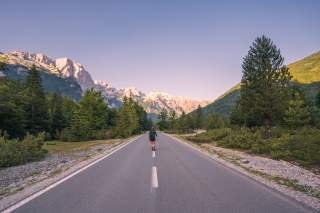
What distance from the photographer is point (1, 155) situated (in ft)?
50.5

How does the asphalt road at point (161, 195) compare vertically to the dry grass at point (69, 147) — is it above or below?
below

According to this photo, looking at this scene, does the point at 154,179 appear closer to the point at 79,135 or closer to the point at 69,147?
the point at 69,147

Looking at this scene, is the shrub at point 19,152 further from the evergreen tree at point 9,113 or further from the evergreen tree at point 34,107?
the evergreen tree at point 34,107

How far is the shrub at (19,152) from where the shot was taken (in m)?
15.6

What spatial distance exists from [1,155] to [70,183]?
9.93 meters

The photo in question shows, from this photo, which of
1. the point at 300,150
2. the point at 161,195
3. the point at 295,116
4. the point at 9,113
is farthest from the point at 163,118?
the point at 161,195

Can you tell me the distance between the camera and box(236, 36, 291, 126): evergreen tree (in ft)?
107

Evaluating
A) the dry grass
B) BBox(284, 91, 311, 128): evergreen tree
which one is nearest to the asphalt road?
the dry grass

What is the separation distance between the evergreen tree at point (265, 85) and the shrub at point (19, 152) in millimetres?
26273

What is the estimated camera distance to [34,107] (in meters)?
51.1

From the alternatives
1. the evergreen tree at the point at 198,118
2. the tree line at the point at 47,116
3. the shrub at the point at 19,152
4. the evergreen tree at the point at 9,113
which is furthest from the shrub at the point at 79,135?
the evergreen tree at the point at 198,118

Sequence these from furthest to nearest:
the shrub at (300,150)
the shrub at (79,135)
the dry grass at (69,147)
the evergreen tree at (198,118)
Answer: the evergreen tree at (198,118), the shrub at (79,135), the dry grass at (69,147), the shrub at (300,150)

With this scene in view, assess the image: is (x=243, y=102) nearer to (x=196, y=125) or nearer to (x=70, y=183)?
(x=70, y=183)

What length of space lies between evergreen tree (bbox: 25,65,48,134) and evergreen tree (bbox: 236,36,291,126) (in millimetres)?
39094
